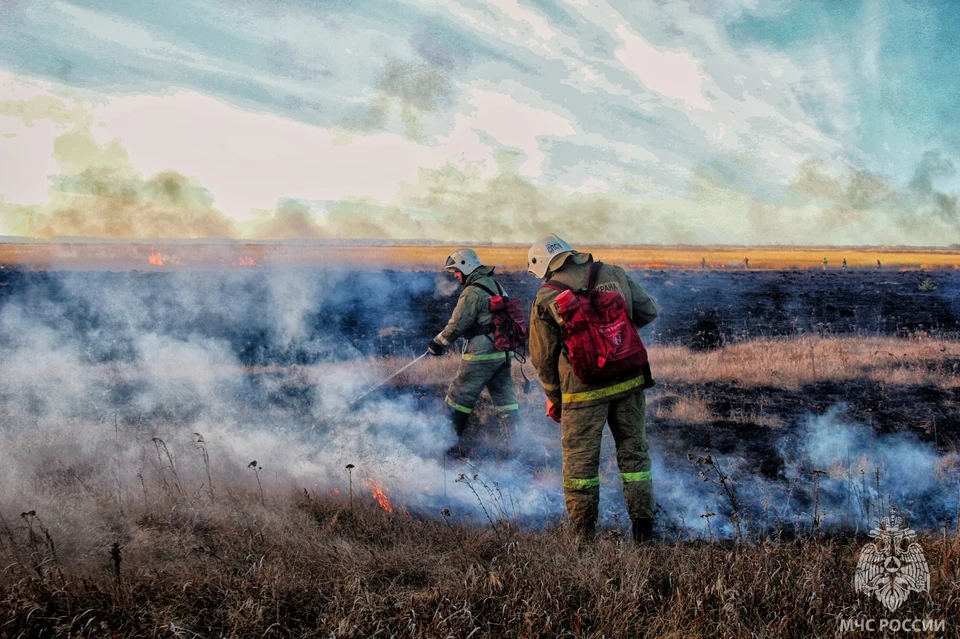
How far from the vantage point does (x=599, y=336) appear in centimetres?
394

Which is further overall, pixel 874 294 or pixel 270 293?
pixel 874 294

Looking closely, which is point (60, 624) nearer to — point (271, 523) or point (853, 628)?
point (271, 523)

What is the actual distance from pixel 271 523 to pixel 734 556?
287cm

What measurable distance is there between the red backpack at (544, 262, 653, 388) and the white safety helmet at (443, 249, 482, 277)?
2.45m

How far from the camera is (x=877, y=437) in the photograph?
648 centimetres

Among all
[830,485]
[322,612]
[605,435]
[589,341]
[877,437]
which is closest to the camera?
[322,612]

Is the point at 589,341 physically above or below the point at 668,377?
above

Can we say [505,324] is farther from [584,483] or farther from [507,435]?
[584,483]

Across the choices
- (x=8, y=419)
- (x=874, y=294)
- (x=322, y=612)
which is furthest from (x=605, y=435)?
(x=874, y=294)

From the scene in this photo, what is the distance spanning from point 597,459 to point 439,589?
150 cm

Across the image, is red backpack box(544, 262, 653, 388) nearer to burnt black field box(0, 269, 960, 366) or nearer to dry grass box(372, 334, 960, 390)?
dry grass box(372, 334, 960, 390)

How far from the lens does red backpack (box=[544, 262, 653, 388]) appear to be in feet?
12.9

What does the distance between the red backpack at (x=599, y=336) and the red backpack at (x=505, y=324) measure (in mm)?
2153

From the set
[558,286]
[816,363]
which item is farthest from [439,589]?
[816,363]
